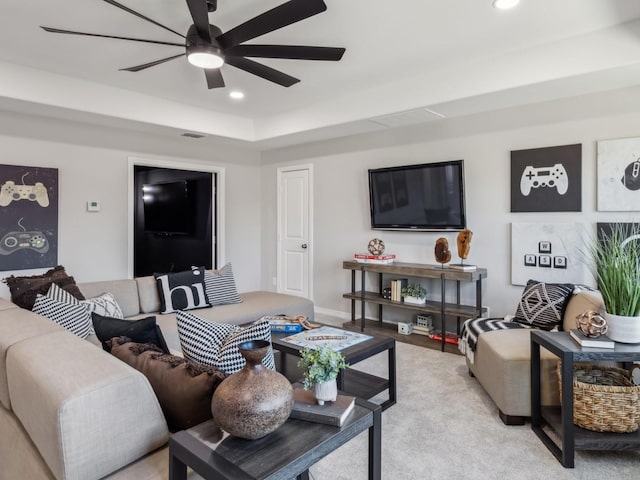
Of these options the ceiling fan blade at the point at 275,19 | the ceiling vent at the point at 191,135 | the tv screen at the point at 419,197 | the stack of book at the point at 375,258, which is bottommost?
the stack of book at the point at 375,258

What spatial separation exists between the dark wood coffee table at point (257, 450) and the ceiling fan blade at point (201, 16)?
6.20 ft

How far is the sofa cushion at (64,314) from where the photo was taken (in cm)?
239

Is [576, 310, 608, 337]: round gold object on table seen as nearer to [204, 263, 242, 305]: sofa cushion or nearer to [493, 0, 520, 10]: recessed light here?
[493, 0, 520, 10]: recessed light

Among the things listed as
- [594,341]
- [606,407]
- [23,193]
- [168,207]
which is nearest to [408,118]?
[594,341]

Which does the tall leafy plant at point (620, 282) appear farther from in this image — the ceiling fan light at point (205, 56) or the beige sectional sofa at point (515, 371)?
the ceiling fan light at point (205, 56)

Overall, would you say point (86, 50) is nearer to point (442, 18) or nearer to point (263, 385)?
point (442, 18)

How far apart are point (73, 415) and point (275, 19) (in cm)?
198

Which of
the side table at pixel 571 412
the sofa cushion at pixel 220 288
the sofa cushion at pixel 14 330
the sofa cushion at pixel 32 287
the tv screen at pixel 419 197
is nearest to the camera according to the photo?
the sofa cushion at pixel 14 330

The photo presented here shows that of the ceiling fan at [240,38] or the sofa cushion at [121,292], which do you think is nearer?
the ceiling fan at [240,38]

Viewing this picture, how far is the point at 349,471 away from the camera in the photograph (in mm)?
2016

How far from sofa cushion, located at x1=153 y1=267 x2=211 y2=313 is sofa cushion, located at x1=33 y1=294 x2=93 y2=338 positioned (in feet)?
3.54

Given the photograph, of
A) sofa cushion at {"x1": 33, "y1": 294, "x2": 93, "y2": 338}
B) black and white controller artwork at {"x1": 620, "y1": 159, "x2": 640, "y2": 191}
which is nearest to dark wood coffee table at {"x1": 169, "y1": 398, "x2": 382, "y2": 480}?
sofa cushion at {"x1": 33, "y1": 294, "x2": 93, "y2": 338}

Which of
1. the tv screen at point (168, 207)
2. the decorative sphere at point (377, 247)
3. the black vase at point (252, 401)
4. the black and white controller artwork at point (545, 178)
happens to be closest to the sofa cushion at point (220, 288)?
the decorative sphere at point (377, 247)

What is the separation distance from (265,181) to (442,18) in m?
4.03
